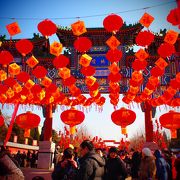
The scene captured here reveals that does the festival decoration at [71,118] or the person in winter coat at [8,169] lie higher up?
the festival decoration at [71,118]

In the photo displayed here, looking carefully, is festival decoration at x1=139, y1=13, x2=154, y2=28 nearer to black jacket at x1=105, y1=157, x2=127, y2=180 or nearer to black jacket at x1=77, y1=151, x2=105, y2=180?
black jacket at x1=105, y1=157, x2=127, y2=180

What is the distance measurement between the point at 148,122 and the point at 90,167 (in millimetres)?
10924

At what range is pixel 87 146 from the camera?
12.0 feet

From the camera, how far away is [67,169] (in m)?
3.62

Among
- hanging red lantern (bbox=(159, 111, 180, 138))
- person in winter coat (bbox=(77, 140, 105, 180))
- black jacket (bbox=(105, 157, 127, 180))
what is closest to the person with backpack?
person in winter coat (bbox=(77, 140, 105, 180))

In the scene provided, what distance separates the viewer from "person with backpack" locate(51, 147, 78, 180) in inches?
140

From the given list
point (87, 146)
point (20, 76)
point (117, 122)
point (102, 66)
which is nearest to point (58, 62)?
point (20, 76)

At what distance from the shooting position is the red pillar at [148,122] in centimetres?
1357

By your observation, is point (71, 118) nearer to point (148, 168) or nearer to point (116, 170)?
point (116, 170)

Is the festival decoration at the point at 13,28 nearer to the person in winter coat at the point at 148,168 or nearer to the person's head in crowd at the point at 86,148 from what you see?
the person in winter coat at the point at 148,168

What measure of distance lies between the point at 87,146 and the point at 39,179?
0.78 meters

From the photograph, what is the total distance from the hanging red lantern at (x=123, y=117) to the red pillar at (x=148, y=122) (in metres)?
3.56

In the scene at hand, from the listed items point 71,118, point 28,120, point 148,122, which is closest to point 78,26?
point 71,118

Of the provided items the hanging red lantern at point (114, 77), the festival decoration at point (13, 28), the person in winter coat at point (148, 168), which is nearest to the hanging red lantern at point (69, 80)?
the hanging red lantern at point (114, 77)
